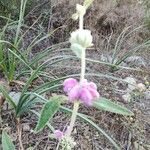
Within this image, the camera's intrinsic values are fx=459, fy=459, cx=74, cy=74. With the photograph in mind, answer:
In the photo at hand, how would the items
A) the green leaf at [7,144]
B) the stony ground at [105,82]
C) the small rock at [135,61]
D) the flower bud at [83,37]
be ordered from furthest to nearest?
1. the small rock at [135,61]
2. the stony ground at [105,82]
3. the green leaf at [7,144]
4. the flower bud at [83,37]

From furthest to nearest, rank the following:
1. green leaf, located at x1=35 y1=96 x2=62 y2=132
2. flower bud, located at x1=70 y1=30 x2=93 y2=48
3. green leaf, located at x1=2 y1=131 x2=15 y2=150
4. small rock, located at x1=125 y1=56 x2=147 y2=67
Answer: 1. small rock, located at x1=125 y1=56 x2=147 y2=67
2. green leaf, located at x1=2 y1=131 x2=15 y2=150
3. green leaf, located at x1=35 y1=96 x2=62 y2=132
4. flower bud, located at x1=70 y1=30 x2=93 y2=48

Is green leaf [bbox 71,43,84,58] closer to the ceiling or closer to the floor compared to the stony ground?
closer to the floor

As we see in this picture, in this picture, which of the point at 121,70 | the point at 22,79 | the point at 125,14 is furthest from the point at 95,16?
the point at 22,79

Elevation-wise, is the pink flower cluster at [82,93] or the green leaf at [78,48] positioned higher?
the green leaf at [78,48]

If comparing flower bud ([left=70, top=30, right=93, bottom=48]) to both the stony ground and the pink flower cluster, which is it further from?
the stony ground

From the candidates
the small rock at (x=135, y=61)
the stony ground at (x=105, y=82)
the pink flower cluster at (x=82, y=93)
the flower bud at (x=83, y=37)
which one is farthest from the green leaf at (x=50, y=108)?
the small rock at (x=135, y=61)

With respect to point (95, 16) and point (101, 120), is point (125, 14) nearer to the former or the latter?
point (95, 16)

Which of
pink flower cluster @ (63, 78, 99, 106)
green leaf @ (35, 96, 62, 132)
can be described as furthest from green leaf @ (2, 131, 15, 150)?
pink flower cluster @ (63, 78, 99, 106)

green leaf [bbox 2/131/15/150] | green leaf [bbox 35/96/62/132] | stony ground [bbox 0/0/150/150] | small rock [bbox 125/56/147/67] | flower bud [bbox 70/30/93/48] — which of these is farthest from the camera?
small rock [bbox 125/56/147/67]

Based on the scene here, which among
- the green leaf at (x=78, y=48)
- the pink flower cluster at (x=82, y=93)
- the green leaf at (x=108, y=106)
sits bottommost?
the pink flower cluster at (x=82, y=93)

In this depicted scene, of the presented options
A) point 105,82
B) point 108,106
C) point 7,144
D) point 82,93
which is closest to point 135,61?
point 105,82

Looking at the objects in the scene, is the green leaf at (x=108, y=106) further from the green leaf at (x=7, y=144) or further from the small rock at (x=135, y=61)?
the small rock at (x=135, y=61)
